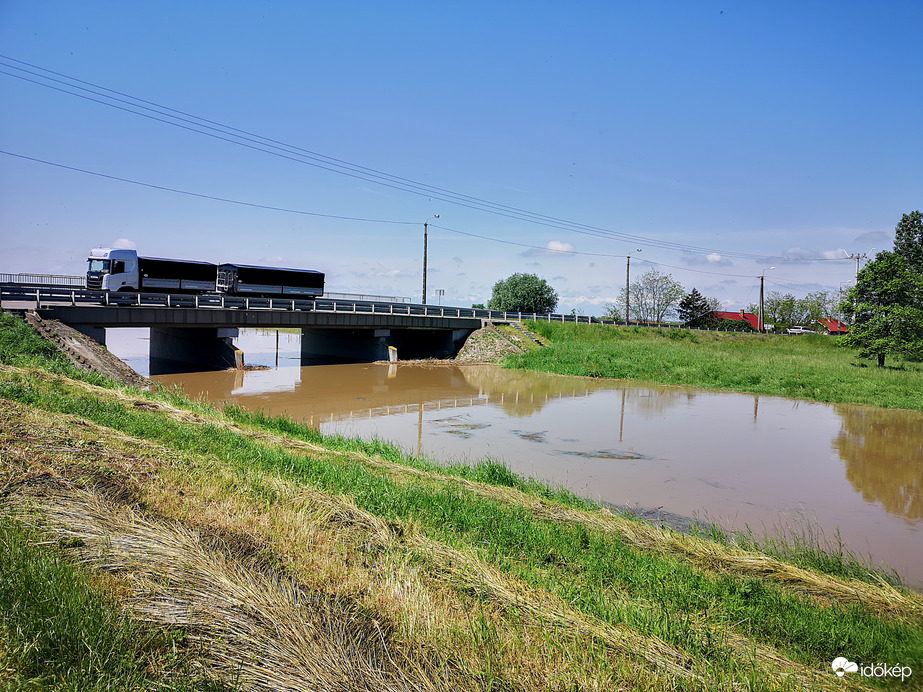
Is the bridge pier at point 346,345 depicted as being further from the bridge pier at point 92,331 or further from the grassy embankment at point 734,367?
the bridge pier at point 92,331

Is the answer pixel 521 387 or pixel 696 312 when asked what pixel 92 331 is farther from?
pixel 696 312

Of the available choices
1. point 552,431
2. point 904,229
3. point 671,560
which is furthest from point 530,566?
point 904,229

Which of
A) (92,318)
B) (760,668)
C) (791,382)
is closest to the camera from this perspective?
(760,668)

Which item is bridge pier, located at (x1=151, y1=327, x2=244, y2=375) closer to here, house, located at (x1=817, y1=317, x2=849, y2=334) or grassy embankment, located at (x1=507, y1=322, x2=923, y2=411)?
grassy embankment, located at (x1=507, y1=322, x2=923, y2=411)

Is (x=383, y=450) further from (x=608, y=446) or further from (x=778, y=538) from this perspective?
(x=778, y=538)

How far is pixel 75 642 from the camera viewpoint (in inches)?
130

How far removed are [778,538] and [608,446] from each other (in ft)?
25.2

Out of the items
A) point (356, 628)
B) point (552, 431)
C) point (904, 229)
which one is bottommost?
point (552, 431)

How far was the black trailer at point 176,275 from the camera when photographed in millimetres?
35603

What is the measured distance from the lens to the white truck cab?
34.1 meters

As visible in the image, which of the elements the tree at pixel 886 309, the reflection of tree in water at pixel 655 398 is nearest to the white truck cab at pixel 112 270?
the reflection of tree in water at pixel 655 398

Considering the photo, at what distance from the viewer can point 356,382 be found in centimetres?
3300

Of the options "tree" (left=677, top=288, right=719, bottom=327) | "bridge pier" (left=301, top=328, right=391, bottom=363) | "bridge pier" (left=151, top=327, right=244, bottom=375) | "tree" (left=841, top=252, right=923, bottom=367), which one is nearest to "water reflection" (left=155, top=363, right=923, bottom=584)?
"bridge pier" (left=151, top=327, right=244, bottom=375)

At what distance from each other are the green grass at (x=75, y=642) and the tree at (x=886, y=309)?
4339 centimetres
